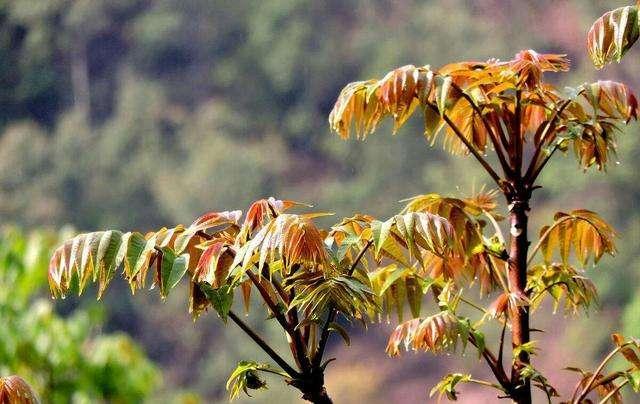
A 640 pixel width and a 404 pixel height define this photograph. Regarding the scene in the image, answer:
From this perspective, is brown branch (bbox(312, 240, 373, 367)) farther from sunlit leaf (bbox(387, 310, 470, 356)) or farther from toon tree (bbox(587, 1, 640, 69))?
toon tree (bbox(587, 1, 640, 69))

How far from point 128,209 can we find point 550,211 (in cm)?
696

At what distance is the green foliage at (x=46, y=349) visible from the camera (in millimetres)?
3447

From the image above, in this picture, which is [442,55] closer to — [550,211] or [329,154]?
[329,154]

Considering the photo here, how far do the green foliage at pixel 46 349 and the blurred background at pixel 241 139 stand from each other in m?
11.5

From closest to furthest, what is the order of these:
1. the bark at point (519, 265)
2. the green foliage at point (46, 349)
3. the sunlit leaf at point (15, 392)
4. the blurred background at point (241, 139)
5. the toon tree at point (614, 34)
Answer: the sunlit leaf at point (15, 392) → the toon tree at point (614, 34) → the bark at point (519, 265) → the green foliage at point (46, 349) → the blurred background at point (241, 139)

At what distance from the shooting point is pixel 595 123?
130cm

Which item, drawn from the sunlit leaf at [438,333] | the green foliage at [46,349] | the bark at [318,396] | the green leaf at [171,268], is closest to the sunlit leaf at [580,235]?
the sunlit leaf at [438,333]

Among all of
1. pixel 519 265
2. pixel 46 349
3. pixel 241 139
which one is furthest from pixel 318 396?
pixel 241 139

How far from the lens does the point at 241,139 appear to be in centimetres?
2080

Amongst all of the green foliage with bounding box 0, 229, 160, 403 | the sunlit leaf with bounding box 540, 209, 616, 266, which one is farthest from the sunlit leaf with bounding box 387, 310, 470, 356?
the green foliage with bounding box 0, 229, 160, 403

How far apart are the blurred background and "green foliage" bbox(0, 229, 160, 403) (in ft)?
37.9

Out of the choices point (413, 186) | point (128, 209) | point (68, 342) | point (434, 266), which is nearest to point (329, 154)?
point (413, 186)

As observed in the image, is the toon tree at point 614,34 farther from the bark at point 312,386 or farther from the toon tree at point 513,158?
the bark at point 312,386

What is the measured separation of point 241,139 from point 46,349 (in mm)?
17382
